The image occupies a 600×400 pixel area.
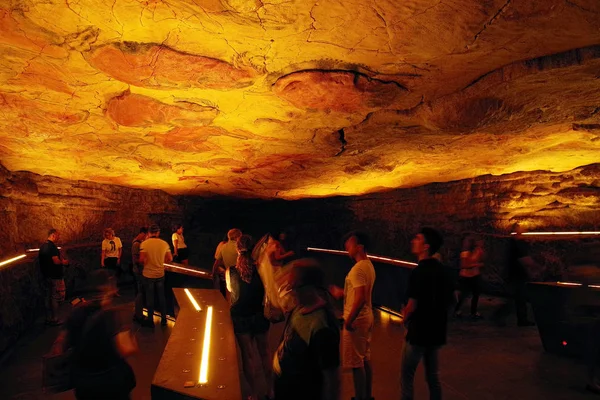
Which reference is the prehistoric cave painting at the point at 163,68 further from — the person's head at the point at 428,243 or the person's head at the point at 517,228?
the person's head at the point at 517,228

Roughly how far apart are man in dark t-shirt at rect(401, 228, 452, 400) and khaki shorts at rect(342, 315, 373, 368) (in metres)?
0.35

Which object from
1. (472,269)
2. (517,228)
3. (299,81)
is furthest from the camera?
(517,228)

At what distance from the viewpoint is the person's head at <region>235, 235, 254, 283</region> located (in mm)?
3436

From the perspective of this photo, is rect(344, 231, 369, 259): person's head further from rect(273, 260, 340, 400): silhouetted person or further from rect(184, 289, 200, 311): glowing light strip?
rect(184, 289, 200, 311): glowing light strip

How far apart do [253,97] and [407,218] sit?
6.48 metres

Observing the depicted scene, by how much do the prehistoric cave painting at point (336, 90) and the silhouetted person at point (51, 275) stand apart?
4.67 metres

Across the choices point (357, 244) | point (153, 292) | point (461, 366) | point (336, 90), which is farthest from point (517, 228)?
point (153, 292)

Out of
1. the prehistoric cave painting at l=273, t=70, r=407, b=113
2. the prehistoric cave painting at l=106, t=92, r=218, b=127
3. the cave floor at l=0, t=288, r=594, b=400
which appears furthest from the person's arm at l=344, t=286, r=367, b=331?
the prehistoric cave painting at l=106, t=92, r=218, b=127

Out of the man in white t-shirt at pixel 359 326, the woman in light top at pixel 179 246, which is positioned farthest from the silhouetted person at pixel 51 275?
the man in white t-shirt at pixel 359 326

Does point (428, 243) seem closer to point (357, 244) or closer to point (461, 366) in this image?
point (357, 244)

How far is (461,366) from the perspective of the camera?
4.40 metres

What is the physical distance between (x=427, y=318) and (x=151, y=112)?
3361 millimetres

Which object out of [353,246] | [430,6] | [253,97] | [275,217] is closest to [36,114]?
[253,97]

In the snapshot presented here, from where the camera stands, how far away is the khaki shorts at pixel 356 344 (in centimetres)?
317
